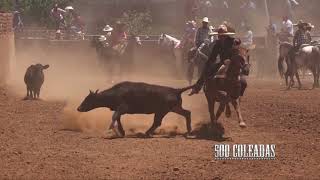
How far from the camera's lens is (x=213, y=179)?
852cm

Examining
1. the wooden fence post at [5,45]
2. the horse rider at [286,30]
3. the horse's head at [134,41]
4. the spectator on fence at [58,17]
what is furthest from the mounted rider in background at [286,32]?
the spectator on fence at [58,17]

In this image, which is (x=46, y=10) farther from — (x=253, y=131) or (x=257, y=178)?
(x=257, y=178)

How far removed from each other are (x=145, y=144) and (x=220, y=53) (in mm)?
2236

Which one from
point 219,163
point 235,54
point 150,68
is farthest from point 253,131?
point 150,68

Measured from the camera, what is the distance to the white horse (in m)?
28.3

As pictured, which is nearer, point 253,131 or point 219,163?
point 219,163

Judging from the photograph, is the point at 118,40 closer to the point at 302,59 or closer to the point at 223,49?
the point at 302,59

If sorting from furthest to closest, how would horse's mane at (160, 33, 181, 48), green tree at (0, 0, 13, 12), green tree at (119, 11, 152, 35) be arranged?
green tree at (0, 0, 13, 12) → green tree at (119, 11, 152, 35) → horse's mane at (160, 33, 181, 48)

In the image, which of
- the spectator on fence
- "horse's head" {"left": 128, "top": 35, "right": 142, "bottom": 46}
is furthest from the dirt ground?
the spectator on fence

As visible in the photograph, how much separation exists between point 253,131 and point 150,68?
17950 mm
